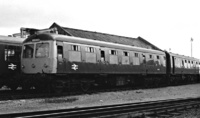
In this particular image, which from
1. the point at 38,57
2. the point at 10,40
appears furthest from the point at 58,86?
the point at 10,40

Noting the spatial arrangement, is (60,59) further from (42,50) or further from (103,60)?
(103,60)

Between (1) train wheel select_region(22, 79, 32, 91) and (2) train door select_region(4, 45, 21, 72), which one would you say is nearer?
(1) train wheel select_region(22, 79, 32, 91)

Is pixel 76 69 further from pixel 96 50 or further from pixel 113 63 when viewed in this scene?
pixel 113 63

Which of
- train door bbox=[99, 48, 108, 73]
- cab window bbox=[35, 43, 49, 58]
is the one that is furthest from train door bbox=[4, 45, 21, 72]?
train door bbox=[99, 48, 108, 73]

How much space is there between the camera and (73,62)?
16.2m

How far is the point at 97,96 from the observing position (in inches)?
625

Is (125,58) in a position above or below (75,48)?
below

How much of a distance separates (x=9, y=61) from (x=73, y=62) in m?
3.52

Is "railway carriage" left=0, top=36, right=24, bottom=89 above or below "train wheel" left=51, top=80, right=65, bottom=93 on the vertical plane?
above

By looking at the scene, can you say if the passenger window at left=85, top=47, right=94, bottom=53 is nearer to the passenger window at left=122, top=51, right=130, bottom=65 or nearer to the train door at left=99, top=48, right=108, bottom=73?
the train door at left=99, top=48, right=108, bottom=73

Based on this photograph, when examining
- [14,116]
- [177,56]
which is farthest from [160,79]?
[14,116]

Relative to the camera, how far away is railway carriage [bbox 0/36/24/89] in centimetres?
1563

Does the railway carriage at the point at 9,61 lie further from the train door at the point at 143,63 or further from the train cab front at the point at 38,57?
the train door at the point at 143,63

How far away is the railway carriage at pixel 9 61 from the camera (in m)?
15.6
